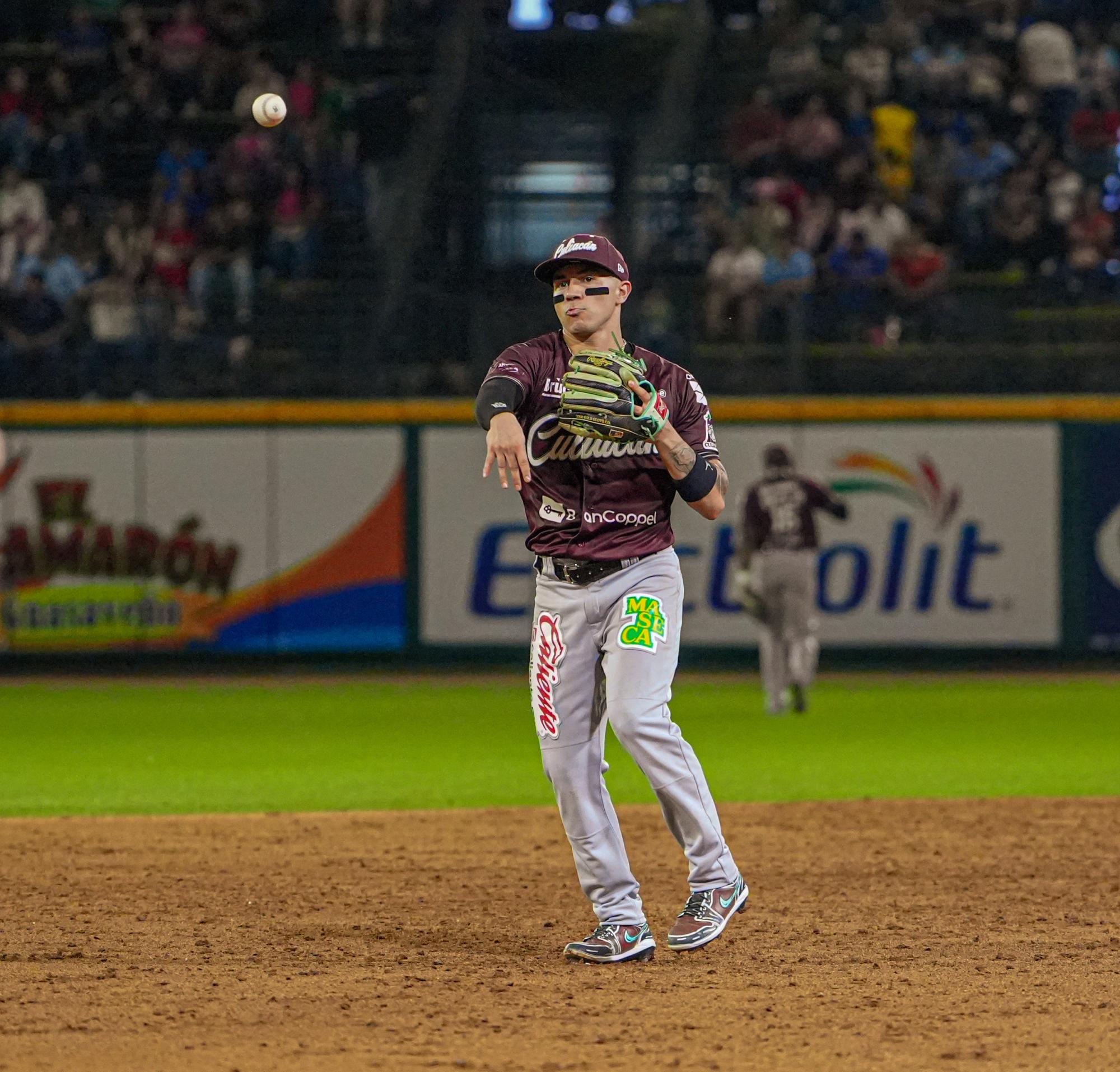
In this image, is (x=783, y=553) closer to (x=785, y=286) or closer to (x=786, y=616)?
(x=786, y=616)

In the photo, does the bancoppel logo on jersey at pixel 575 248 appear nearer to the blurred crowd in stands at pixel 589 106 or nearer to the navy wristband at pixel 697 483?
the navy wristband at pixel 697 483

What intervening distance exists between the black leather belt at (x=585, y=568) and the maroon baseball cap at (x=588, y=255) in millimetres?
923

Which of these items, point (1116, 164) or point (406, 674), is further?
point (1116, 164)

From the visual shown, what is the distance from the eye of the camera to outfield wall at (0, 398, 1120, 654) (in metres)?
18.4

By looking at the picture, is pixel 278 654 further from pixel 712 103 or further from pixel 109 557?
pixel 712 103

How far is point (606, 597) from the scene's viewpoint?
6.02 meters

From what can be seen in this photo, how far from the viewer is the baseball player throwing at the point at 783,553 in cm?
1439

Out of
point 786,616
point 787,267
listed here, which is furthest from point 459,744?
point 787,267

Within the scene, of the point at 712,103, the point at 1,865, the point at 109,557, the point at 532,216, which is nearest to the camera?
the point at 1,865

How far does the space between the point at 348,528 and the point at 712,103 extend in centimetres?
702

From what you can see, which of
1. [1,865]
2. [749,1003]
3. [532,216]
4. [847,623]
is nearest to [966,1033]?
[749,1003]

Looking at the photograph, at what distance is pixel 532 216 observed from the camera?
65.0 ft

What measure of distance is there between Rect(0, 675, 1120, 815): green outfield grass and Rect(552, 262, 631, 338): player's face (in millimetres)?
4976

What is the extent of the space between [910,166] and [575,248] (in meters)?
15.9
